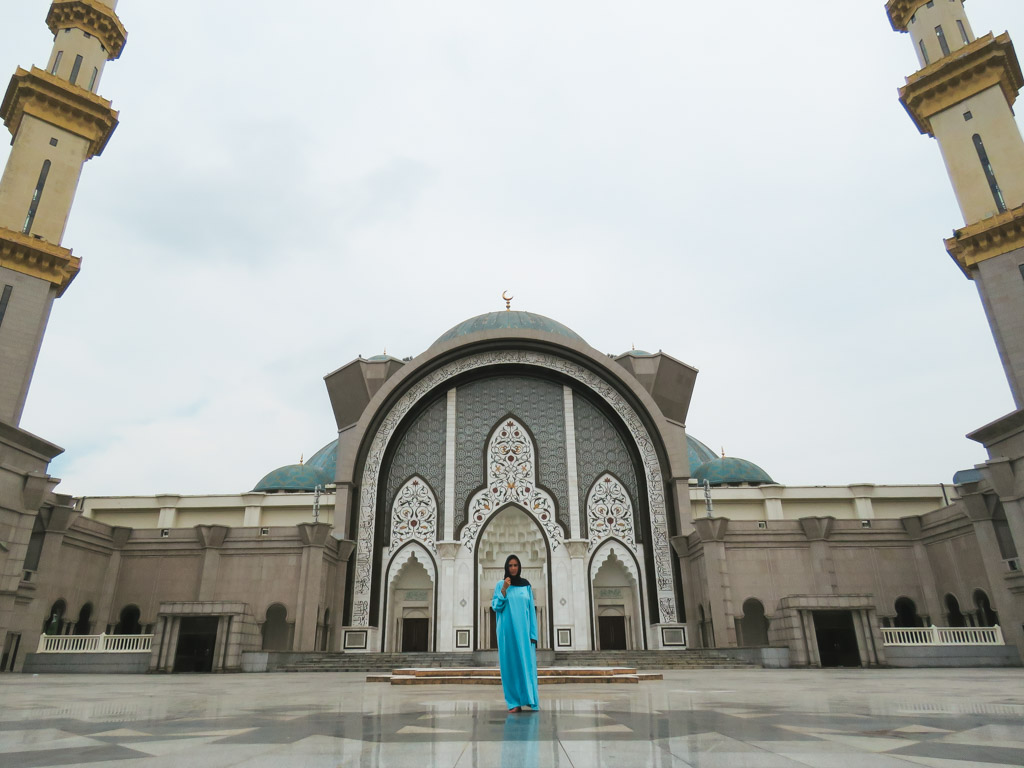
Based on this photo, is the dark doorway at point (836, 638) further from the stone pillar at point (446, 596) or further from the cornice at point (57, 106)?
the cornice at point (57, 106)

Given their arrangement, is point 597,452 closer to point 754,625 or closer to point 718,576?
point 718,576

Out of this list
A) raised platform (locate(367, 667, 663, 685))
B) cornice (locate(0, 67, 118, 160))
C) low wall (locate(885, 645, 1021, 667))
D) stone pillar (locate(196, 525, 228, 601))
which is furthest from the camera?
cornice (locate(0, 67, 118, 160))

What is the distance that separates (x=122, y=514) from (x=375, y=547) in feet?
39.4

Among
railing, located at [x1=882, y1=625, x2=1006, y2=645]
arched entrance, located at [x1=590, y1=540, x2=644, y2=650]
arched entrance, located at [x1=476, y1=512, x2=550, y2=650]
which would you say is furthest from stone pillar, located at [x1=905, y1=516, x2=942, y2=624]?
arched entrance, located at [x1=476, y1=512, x2=550, y2=650]

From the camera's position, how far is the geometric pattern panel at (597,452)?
1888 cm

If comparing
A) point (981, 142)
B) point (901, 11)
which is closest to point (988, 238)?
point (981, 142)

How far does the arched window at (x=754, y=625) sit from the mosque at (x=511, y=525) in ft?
0.17

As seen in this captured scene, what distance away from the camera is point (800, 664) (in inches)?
502

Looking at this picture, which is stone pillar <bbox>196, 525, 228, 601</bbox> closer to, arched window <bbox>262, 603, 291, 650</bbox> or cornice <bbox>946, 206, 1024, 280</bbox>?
arched window <bbox>262, 603, 291, 650</bbox>

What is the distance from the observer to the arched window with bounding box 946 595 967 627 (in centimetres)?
1539

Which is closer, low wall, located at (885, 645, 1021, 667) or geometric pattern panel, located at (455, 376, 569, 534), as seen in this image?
low wall, located at (885, 645, 1021, 667)

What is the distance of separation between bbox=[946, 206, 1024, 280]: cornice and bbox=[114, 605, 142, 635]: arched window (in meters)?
23.0

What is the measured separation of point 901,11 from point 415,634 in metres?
23.1

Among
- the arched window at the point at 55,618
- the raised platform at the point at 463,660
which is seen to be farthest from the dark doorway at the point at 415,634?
the arched window at the point at 55,618
